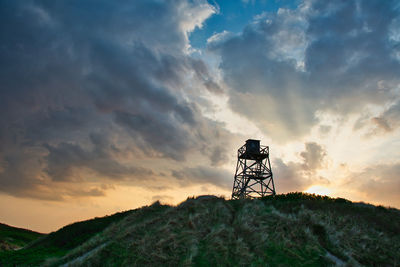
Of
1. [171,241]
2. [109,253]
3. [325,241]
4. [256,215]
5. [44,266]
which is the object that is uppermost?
[256,215]

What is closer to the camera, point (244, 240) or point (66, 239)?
point (244, 240)

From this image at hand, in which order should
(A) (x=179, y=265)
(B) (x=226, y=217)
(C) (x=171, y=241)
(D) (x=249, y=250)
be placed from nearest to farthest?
1. (A) (x=179, y=265)
2. (D) (x=249, y=250)
3. (C) (x=171, y=241)
4. (B) (x=226, y=217)

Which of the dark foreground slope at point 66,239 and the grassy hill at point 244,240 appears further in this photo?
the dark foreground slope at point 66,239

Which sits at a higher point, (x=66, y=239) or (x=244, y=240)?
(x=244, y=240)

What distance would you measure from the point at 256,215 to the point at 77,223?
21.8 meters

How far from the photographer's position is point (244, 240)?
14.1 meters

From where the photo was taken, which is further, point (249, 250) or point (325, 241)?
point (325, 241)

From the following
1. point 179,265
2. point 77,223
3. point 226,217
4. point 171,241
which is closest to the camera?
point 179,265

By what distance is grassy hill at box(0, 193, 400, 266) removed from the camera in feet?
41.7

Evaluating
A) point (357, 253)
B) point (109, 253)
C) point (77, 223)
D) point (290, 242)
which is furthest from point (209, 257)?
point (77, 223)

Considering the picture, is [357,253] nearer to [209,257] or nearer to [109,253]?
[209,257]

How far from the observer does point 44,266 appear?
14.9 m

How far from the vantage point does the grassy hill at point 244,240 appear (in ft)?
41.7

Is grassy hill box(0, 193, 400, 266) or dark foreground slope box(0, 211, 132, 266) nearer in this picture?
grassy hill box(0, 193, 400, 266)
